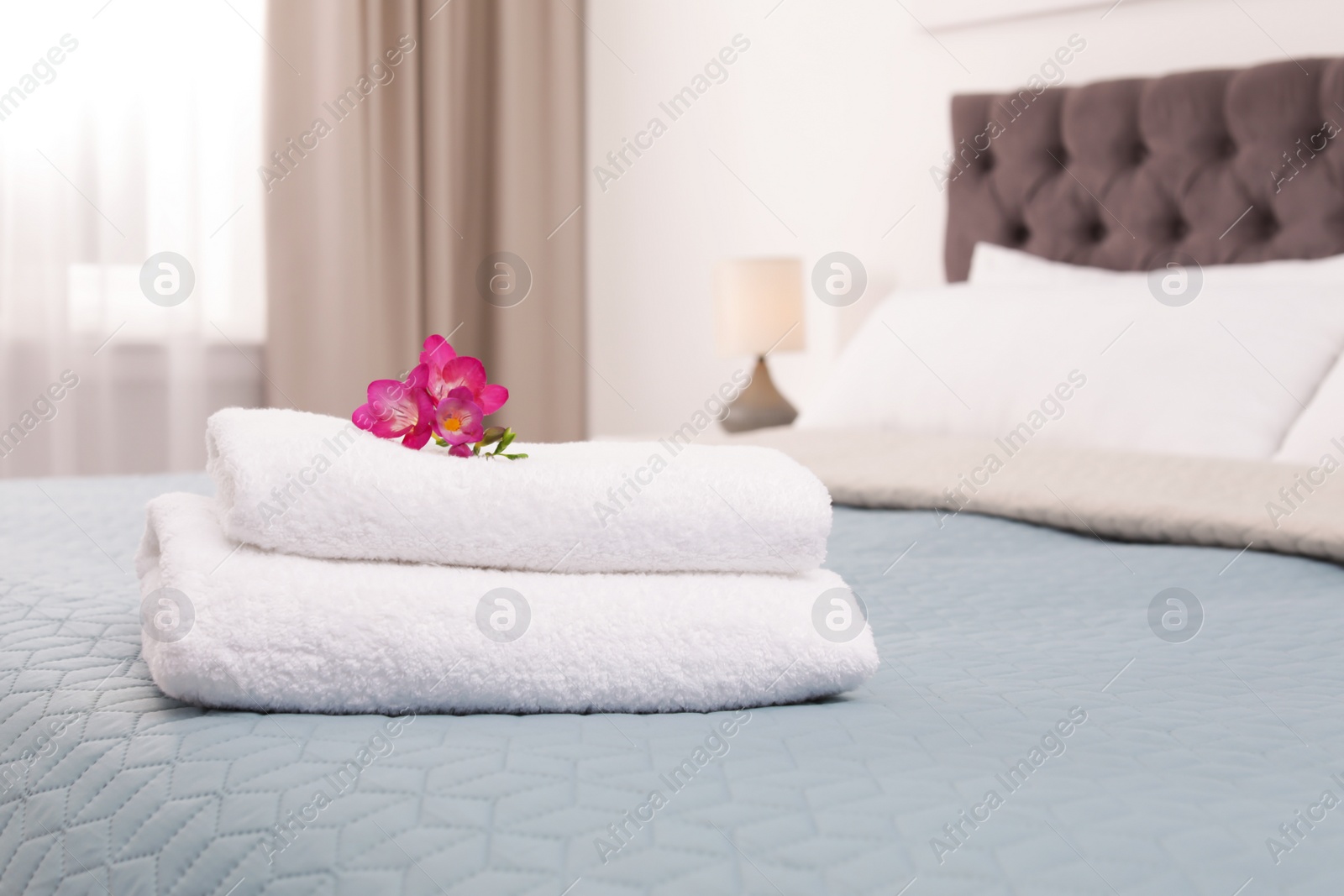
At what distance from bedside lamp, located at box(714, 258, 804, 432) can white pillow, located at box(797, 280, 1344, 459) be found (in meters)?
0.59

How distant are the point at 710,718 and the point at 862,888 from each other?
210 millimetres

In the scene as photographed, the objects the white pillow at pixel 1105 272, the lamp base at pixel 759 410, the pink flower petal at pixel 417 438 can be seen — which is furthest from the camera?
the lamp base at pixel 759 410

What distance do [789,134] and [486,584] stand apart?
8.27ft

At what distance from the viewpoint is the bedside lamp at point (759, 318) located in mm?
2721

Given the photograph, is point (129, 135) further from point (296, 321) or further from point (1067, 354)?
point (1067, 354)

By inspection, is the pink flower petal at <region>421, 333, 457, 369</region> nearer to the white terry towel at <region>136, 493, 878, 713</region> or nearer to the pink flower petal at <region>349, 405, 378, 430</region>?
the pink flower petal at <region>349, 405, 378, 430</region>

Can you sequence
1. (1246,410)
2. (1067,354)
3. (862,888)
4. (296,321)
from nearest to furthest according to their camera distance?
(862,888), (1246,410), (1067,354), (296,321)

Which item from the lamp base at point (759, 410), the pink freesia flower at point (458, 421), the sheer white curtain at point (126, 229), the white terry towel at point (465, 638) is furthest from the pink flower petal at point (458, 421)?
the sheer white curtain at point (126, 229)

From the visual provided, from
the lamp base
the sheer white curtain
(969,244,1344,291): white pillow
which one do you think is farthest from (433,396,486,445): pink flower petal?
the sheer white curtain

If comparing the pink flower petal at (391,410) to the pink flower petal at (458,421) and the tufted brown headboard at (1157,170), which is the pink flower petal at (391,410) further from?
the tufted brown headboard at (1157,170)

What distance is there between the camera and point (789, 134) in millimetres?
2980

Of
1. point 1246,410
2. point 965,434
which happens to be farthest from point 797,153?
point 1246,410

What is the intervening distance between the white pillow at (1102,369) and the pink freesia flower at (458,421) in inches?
49.1

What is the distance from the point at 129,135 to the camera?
2693 mm
